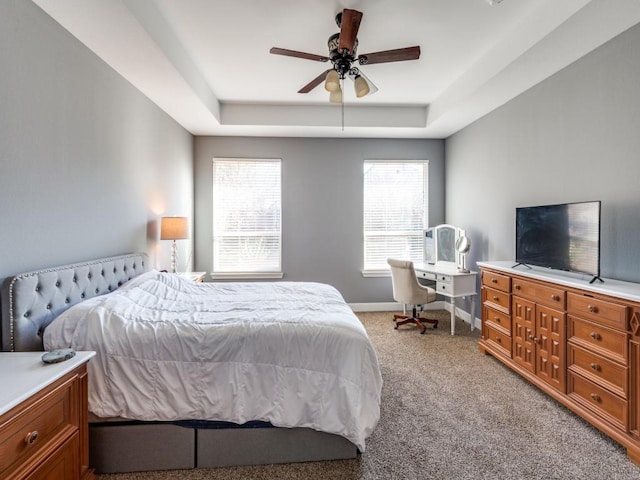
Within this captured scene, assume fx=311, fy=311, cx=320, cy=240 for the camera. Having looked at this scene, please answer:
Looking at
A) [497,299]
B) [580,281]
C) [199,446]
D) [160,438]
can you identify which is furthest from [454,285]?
[160,438]

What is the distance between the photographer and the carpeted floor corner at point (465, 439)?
1769 mm

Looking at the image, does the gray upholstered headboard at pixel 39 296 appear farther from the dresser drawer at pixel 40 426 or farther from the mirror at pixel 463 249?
the mirror at pixel 463 249

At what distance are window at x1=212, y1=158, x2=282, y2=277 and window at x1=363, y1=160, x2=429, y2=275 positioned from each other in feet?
4.87

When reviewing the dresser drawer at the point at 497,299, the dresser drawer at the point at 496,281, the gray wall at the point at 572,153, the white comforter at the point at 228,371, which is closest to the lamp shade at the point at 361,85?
the gray wall at the point at 572,153

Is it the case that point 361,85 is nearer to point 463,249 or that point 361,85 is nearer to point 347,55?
point 347,55

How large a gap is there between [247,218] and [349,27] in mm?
3333

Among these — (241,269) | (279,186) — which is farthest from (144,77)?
(241,269)

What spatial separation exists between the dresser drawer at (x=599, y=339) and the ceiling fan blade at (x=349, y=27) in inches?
102

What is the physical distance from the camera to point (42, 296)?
6.02ft

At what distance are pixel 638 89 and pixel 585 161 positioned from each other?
1.97 feet

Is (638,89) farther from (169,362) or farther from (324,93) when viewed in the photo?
(169,362)

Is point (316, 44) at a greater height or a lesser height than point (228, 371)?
greater

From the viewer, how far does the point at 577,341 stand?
2.24 m

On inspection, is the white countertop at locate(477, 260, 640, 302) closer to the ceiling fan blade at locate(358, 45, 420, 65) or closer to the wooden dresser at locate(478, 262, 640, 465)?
the wooden dresser at locate(478, 262, 640, 465)
